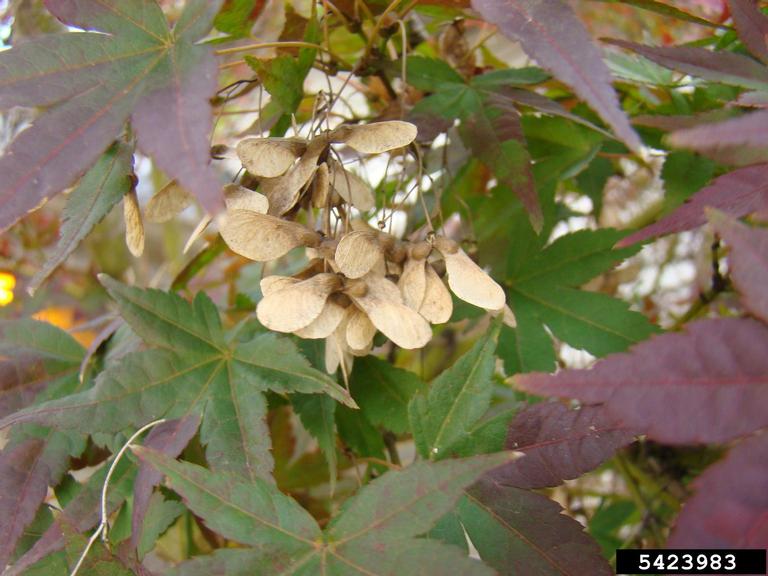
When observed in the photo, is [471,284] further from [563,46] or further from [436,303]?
[563,46]

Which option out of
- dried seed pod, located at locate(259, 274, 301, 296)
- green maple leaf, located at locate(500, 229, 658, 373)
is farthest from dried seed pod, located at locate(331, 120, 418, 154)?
green maple leaf, located at locate(500, 229, 658, 373)

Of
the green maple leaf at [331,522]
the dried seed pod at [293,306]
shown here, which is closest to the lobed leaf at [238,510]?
the green maple leaf at [331,522]

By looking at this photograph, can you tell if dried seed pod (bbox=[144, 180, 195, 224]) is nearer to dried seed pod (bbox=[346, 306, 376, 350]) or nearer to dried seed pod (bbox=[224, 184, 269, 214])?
dried seed pod (bbox=[224, 184, 269, 214])

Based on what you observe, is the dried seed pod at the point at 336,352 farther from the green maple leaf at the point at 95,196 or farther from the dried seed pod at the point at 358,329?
the green maple leaf at the point at 95,196

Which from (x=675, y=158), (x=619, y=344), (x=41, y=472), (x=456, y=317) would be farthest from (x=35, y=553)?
(x=675, y=158)

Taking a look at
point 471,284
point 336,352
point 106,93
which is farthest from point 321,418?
point 106,93

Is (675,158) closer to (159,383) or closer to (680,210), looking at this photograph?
(680,210)
